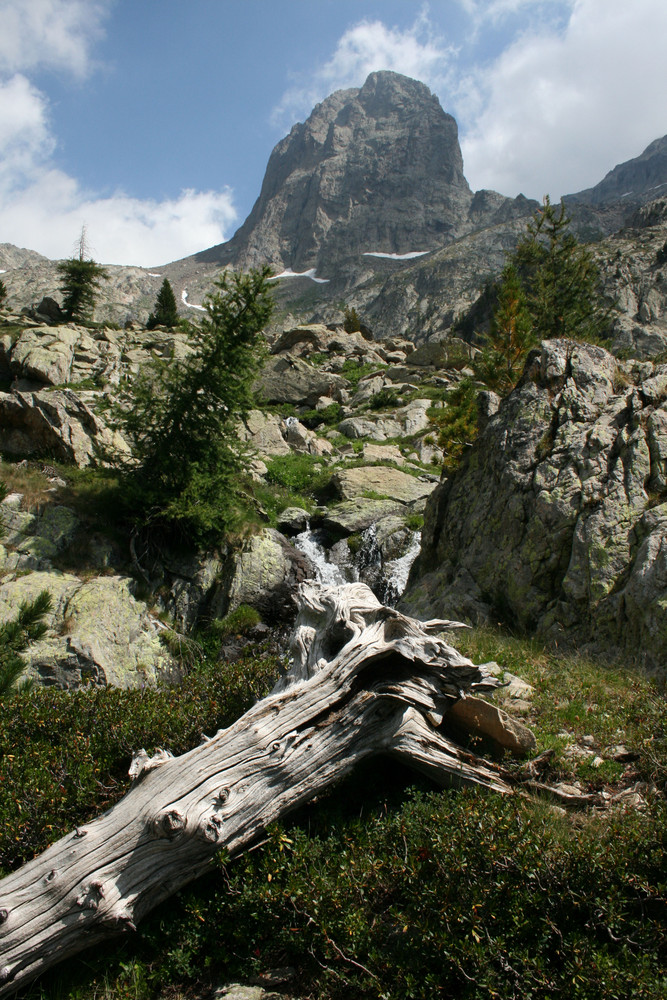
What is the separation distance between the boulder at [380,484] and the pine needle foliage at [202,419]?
7838 millimetres

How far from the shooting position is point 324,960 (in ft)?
13.7

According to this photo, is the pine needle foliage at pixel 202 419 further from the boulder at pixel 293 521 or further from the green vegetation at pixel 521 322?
the green vegetation at pixel 521 322

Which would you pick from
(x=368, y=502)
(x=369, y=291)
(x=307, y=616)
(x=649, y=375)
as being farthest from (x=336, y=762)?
(x=369, y=291)

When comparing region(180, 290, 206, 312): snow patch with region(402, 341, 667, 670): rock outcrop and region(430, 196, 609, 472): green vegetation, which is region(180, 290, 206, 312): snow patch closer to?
region(430, 196, 609, 472): green vegetation

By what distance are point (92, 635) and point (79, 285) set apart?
29.5 meters

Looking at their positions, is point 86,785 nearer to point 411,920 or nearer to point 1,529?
point 411,920

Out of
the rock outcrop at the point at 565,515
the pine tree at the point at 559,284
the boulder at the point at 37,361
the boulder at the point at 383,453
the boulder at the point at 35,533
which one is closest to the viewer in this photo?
the rock outcrop at the point at 565,515

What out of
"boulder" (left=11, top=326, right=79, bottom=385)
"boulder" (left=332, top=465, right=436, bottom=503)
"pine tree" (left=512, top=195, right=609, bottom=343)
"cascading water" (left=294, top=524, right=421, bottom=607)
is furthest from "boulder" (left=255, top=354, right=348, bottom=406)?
"cascading water" (left=294, top=524, right=421, bottom=607)

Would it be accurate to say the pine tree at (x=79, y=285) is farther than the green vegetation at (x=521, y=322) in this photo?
Yes

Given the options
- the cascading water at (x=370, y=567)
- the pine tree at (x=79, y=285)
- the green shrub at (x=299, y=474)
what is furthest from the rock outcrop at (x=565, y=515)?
the pine tree at (x=79, y=285)

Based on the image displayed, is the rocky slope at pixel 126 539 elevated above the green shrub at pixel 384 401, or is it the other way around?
the green shrub at pixel 384 401

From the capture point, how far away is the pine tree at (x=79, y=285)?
3375 cm

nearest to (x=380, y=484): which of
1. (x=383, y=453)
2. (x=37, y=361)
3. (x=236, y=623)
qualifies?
(x=383, y=453)

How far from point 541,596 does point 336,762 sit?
231 inches
